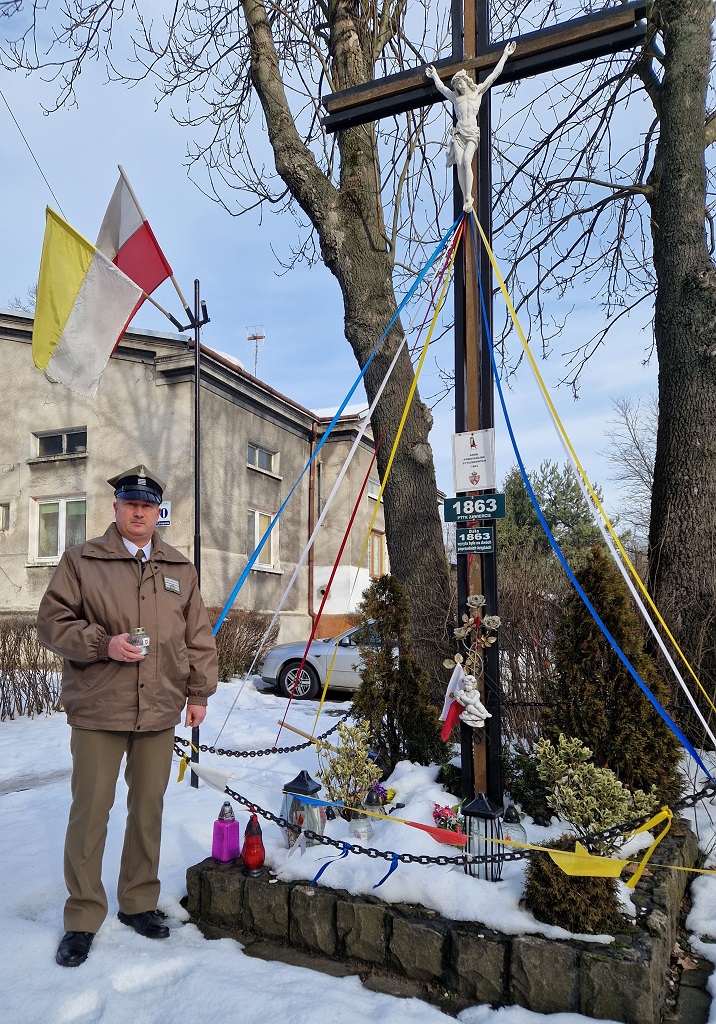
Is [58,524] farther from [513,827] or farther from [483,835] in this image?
[483,835]

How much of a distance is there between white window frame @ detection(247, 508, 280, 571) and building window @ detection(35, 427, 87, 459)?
12.2 feet

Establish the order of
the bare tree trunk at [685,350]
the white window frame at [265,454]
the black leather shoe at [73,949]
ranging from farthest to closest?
the white window frame at [265,454] < the bare tree trunk at [685,350] < the black leather shoe at [73,949]

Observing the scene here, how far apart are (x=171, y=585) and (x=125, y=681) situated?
0.48 m

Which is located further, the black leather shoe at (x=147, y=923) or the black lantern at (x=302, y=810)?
the black lantern at (x=302, y=810)

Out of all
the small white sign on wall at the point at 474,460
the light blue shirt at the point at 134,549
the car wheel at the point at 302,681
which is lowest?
the car wheel at the point at 302,681

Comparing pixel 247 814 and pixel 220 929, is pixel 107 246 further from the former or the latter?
pixel 220 929

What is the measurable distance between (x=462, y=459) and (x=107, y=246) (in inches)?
121

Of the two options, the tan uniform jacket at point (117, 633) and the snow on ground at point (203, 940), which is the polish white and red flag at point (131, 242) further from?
the snow on ground at point (203, 940)

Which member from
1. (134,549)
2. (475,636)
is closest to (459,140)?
(475,636)

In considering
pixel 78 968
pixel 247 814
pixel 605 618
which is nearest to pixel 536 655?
pixel 605 618

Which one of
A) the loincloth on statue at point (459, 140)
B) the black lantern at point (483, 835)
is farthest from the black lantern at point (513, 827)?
the loincloth on statue at point (459, 140)

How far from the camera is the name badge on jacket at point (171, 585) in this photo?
133 inches

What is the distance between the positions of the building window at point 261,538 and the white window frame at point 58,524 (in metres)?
3.47

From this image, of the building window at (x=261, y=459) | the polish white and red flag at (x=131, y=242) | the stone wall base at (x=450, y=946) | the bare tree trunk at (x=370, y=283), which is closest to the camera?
the stone wall base at (x=450, y=946)
